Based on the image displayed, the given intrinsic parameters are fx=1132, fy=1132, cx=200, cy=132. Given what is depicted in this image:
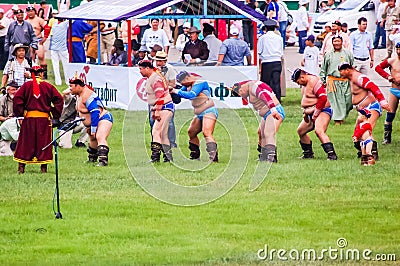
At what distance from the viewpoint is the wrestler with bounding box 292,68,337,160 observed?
18.0 m

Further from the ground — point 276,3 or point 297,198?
point 276,3

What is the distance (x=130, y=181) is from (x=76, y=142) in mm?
4370

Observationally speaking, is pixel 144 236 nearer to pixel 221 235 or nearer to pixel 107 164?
pixel 221 235

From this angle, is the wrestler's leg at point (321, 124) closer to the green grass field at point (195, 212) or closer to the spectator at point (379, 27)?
the green grass field at point (195, 212)

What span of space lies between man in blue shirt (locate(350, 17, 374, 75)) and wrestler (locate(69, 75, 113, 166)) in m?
9.43

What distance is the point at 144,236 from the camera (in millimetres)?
12500

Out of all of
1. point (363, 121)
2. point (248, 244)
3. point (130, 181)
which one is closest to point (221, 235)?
point (248, 244)

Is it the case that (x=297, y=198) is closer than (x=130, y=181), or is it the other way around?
(x=297, y=198)

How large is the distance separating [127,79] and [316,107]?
7587 mm

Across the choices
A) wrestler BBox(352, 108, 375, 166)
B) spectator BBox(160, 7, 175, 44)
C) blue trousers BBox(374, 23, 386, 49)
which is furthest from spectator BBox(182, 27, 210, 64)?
blue trousers BBox(374, 23, 386, 49)

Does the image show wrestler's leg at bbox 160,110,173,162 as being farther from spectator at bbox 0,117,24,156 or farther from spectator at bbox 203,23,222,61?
spectator at bbox 203,23,222,61

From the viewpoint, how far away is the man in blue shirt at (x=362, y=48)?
25875mm

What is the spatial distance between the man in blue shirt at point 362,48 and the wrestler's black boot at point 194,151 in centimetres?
895

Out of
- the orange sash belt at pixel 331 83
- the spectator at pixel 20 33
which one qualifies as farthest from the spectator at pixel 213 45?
the spectator at pixel 20 33
